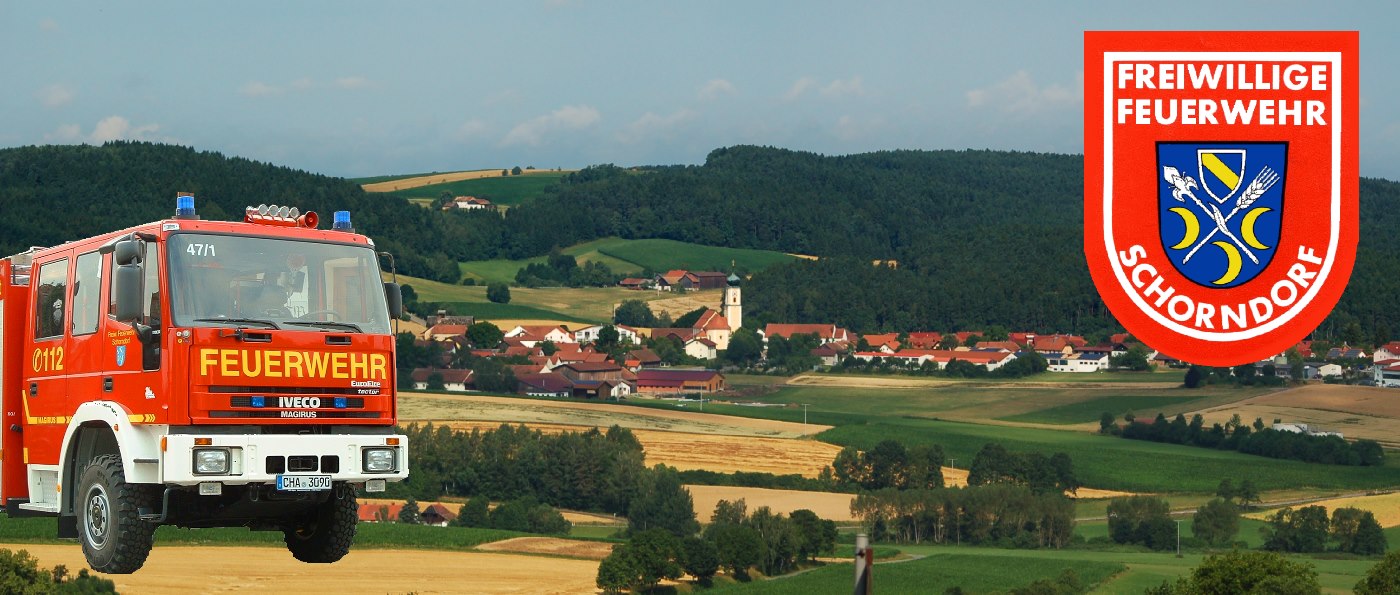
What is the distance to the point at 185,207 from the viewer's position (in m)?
18.2

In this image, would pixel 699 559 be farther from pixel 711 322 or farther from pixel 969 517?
pixel 711 322

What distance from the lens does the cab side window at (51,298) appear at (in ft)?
62.9

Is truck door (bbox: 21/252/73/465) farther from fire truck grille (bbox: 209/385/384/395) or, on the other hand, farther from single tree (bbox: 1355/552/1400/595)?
single tree (bbox: 1355/552/1400/595)

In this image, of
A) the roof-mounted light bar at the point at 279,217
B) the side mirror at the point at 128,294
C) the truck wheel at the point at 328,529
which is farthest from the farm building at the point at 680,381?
the side mirror at the point at 128,294

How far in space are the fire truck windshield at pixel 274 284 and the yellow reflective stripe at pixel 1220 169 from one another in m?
10.9

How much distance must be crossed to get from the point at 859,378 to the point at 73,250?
136 m

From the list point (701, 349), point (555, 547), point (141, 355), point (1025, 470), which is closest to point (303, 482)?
point (141, 355)

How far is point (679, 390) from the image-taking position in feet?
465

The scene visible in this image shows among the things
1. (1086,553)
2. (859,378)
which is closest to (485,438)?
(1086,553)

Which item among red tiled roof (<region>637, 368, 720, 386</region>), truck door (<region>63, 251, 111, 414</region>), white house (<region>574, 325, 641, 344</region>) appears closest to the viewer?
truck door (<region>63, 251, 111, 414</region>)

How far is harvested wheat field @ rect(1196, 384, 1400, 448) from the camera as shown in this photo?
104188 millimetres

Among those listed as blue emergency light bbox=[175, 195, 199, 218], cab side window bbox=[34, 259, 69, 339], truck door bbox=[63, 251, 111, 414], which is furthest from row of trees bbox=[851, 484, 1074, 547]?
blue emergency light bbox=[175, 195, 199, 218]

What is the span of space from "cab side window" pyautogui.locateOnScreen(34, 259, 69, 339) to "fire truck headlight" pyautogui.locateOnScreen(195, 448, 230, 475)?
12.4 feet

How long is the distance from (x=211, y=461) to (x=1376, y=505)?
8354cm
